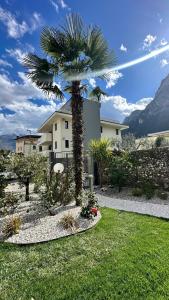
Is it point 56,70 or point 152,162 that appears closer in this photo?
point 56,70

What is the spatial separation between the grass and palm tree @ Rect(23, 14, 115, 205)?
10.3 ft

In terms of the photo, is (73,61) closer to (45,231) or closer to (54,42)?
(54,42)

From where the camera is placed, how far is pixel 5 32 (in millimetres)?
10469

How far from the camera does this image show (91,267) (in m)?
Answer: 3.90

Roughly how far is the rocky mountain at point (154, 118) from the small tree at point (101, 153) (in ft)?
192

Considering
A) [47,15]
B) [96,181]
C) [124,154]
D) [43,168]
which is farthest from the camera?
[96,181]

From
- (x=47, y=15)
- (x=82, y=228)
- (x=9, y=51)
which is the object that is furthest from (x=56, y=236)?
(x=9, y=51)

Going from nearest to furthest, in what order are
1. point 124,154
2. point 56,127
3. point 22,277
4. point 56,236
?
point 22,277, point 56,236, point 124,154, point 56,127

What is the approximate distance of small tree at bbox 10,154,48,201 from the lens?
930 cm

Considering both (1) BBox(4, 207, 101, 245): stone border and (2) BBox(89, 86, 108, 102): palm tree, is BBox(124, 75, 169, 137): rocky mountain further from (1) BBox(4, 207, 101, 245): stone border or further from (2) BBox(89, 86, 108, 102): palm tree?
(1) BBox(4, 207, 101, 245): stone border

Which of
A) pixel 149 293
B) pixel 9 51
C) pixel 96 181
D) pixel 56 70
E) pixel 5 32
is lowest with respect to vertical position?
pixel 149 293

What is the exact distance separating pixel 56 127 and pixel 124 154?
18545 mm

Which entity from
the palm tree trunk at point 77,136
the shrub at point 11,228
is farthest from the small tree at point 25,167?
the shrub at point 11,228

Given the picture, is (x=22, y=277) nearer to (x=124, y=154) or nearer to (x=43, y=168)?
(x=43, y=168)
